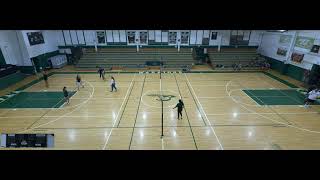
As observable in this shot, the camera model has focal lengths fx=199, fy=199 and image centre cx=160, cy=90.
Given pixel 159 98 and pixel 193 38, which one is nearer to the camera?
pixel 159 98

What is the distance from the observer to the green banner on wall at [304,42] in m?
20.7

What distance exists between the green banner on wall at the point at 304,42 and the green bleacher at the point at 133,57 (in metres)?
12.7

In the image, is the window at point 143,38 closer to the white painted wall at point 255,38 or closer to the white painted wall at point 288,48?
the white painted wall at point 255,38

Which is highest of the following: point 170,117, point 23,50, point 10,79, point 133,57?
point 23,50

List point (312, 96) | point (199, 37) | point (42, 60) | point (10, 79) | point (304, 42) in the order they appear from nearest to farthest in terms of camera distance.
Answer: point (312, 96)
point (10, 79)
point (304, 42)
point (42, 60)
point (199, 37)

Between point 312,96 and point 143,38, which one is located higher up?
point 143,38

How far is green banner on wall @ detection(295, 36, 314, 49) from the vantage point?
20.7 meters

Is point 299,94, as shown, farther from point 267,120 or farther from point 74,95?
point 74,95

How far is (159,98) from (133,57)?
1414cm

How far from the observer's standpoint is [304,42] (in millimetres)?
21484

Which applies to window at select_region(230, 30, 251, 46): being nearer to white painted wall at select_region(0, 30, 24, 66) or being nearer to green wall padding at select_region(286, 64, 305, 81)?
green wall padding at select_region(286, 64, 305, 81)

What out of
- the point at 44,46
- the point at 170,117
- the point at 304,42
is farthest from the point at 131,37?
the point at 304,42

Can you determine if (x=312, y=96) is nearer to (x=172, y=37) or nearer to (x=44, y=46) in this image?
(x=172, y=37)

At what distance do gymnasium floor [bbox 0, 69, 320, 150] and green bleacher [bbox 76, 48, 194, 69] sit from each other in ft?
24.5
